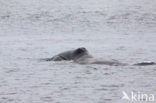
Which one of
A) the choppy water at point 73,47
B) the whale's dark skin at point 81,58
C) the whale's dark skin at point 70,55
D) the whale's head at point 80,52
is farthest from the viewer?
the whale's dark skin at point 70,55

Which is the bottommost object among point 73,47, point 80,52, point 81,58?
point 73,47

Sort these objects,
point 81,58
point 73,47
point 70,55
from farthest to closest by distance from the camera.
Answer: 1. point 73,47
2. point 70,55
3. point 81,58

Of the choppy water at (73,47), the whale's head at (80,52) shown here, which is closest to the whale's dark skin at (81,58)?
the whale's head at (80,52)

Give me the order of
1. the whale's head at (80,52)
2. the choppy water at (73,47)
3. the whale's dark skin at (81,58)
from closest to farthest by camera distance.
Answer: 1. the choppy water at (73,47)
2. the whale's dark skin at (81,58)
3. the whale's head at (80,52)

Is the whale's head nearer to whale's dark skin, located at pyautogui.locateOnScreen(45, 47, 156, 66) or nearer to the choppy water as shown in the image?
whale's dark skin, located at pyautogui.locateOnScreen(45, 47, 156, 66)

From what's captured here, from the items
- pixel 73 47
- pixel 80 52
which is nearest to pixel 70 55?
pixel 80 52

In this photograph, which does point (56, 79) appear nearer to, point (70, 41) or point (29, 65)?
point (29, 65)

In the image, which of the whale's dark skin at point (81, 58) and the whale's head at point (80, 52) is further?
the whale's head at point (80, 52)

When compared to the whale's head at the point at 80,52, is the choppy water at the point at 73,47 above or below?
below

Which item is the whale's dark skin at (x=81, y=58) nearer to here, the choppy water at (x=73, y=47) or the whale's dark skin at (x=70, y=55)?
the whale's dark skin at (x=70, y=55)

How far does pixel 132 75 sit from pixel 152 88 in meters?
2.19

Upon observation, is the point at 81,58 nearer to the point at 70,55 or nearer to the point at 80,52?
the point at 80,52

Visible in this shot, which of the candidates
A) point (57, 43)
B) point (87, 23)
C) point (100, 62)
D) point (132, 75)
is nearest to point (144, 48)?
point (57, 43)

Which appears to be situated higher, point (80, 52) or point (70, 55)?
point (80, 52)
